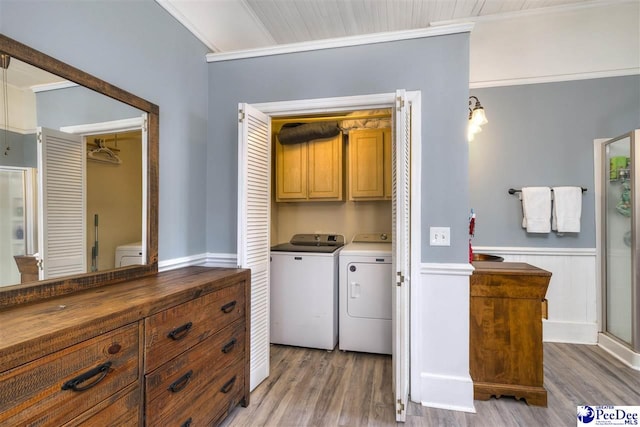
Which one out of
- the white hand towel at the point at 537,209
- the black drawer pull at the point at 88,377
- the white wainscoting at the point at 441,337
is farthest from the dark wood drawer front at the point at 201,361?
the white hand towel at the point at 537,209

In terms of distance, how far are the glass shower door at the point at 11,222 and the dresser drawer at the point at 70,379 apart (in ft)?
1.61

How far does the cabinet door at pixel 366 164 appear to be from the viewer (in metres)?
3.25

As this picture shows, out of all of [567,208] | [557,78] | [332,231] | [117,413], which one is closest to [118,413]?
[117,413]

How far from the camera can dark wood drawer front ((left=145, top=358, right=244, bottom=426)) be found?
49.4 inches

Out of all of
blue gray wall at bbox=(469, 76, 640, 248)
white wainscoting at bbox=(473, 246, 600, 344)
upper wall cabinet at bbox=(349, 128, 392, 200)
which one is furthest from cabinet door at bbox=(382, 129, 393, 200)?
white wainscoting at bbox=(473, 246, 600, 344)

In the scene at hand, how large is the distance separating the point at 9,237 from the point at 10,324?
1.37 ft

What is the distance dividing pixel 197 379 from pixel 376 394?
50.1 inches

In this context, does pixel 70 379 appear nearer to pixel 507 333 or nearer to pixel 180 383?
pixel 180 383

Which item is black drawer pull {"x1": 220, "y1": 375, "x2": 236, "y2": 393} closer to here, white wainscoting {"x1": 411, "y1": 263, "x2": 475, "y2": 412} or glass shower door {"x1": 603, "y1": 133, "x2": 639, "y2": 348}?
white wainscoting {"x1": 411, "y1": 263, "x2": 475, "y2": 412}

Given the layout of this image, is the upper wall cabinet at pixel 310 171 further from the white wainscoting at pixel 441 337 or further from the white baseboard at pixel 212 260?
the white wainscoting at pixel 441 337

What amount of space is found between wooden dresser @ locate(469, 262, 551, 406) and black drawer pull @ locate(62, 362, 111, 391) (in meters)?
2.03

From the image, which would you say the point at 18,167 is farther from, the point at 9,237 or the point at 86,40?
the point at 86,40

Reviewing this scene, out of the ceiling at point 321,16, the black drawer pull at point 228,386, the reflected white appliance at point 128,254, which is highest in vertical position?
the ceiling at point 321,16

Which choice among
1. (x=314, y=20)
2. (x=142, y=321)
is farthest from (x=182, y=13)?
(x=142, y=321)
